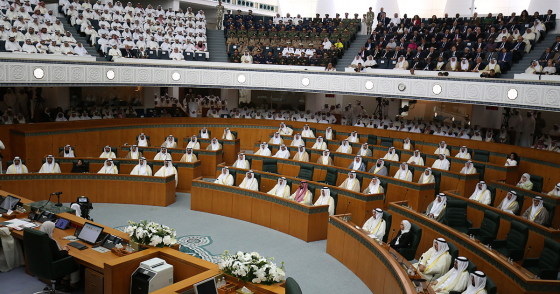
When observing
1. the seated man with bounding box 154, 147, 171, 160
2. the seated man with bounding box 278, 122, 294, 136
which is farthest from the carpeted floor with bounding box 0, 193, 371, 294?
the seated man with bounding box 278, 122, 294, 136

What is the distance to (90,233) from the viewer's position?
7.10 meters

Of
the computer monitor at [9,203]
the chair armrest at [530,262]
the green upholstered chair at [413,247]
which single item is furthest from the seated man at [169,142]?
the chair armrest at [530,262]

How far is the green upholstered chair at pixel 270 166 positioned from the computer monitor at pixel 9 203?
23.1ft

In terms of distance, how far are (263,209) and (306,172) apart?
8.79ft

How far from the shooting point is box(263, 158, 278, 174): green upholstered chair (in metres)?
13.8

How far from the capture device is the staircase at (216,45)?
21.5 m

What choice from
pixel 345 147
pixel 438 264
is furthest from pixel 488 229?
pixel 345 147

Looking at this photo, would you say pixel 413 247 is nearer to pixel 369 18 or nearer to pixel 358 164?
pixel 358 164

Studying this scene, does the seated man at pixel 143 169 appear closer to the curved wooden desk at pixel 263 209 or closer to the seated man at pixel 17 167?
the curved wooden desk at pixel 263 209

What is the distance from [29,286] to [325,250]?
546cm

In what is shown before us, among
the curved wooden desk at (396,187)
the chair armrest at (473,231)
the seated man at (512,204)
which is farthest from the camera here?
the curved wooden desk at (396,187)

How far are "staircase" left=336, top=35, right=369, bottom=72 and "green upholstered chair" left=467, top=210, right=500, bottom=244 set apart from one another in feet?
42.1

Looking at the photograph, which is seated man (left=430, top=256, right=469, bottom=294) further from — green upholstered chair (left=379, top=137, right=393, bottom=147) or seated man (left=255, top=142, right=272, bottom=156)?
green upholstered chair (left=379, top=137, right=393, bottom=147)

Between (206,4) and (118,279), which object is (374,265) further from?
(206,4)
